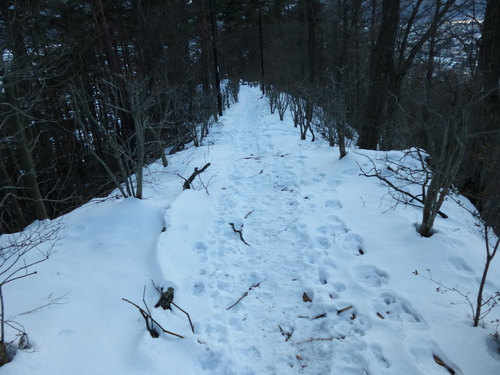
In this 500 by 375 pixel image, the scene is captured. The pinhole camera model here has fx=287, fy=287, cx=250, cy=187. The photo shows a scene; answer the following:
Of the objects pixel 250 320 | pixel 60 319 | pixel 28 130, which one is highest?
pixel 28 130

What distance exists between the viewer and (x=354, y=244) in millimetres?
3682

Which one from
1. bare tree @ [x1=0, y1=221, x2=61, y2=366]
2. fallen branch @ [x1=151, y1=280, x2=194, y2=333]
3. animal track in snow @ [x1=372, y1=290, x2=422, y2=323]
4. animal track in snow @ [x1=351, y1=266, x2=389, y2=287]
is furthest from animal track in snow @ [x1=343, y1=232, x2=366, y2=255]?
bare tree @ [x1=0, y1=221, x2=61, y2=366]

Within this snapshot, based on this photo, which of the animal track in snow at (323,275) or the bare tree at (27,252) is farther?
the bare tree at (27,252)

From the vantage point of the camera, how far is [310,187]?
5.59 metres

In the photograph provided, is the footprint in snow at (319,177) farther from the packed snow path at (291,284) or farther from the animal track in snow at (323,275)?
the animal track in snow at (323,275)

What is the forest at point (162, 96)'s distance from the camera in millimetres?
4352

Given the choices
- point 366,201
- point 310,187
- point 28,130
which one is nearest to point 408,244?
point 366,201

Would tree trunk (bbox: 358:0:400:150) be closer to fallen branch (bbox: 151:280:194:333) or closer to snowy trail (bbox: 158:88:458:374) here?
snowy trail (bbox: 158:88:458:374)

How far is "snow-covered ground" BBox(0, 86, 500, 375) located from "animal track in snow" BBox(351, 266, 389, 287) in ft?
0.04

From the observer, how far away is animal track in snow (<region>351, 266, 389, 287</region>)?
3006mm

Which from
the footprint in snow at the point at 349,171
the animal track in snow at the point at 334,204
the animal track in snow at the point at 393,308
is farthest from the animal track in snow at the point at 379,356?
the footprint in snow at the point at 349,171

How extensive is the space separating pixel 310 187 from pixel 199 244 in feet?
8.42

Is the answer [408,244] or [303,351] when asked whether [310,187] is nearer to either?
[408,244]

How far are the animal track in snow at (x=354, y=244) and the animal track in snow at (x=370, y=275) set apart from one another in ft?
1.10
